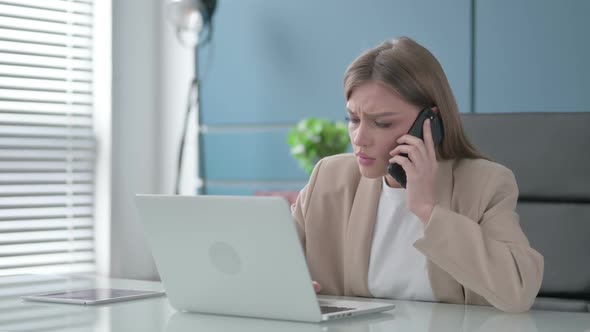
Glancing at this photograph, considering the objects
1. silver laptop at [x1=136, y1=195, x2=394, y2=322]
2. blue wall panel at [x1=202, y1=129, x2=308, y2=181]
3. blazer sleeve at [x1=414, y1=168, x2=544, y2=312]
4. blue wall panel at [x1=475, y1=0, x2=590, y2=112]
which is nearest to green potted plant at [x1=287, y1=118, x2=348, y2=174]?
blue wall panel at [x1=202, y1=129, x2=308, y2=181]

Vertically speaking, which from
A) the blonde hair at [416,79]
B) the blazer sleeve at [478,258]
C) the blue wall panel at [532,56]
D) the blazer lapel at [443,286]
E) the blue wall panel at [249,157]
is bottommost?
the blazer lapel at [443,286]

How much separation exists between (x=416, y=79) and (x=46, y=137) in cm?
256

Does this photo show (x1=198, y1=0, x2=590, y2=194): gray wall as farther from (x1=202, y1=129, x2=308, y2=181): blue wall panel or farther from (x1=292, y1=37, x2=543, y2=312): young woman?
(x1=292, y1=37, x2=543, y2=312): young woman

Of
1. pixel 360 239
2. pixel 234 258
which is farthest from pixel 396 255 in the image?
pixel 234 258

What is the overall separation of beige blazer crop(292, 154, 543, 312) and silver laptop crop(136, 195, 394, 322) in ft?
0.68

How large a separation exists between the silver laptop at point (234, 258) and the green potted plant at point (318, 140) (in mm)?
A: 1940

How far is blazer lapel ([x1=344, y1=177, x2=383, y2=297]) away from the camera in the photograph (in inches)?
73.9

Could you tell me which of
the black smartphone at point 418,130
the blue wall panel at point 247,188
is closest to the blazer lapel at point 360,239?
the black smartphone at point 418,130

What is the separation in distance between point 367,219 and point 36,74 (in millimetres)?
2461

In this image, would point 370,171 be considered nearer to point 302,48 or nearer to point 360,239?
point 360,239

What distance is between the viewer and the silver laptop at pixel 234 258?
1.29m

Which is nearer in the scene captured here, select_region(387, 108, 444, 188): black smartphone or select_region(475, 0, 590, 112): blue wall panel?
select_region(387, 108, 444, 188): black smartphone

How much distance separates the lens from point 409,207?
1.73 meters

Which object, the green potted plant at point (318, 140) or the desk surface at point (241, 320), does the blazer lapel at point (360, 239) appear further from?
the green potted plant at point (318, 140)
